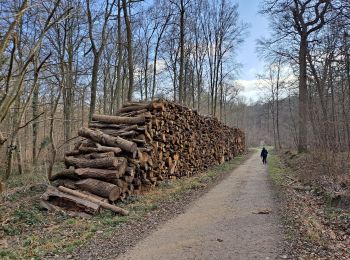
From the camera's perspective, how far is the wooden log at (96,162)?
29.3 feet

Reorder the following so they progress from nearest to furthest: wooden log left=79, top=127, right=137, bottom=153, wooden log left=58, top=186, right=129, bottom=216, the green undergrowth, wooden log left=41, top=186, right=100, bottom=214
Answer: the green undergrowth, wooden log left=41, top=186, right=100, bottom=214, wooden log left=58, top=186, right=129, bottom=216, wooden log left=79, top=127, right=137, bottom=153

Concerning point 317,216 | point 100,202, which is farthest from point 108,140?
point 317,216

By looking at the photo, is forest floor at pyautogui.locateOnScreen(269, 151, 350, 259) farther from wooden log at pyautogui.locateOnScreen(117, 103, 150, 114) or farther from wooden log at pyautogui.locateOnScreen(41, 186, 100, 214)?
wooden log at pyautogui.locateOnScreen(117, 103, 150, 114)

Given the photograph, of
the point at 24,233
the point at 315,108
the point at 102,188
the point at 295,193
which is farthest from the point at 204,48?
the point at 24,233

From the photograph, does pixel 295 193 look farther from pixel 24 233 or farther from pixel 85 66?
pixel 85 66

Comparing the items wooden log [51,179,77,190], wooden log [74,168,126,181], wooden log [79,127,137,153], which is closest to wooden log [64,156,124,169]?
wooden log [74,168,126,181]

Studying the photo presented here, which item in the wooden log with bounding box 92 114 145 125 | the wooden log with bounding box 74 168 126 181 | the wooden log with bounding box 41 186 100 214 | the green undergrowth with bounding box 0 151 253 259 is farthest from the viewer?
the wooden log with bounding box 92 114 145 125

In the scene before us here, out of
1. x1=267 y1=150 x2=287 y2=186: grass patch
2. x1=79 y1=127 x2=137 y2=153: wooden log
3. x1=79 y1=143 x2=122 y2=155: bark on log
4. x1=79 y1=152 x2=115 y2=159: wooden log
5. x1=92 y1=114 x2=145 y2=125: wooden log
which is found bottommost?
x1=267 y1=150 x2=287 y2=186: grass patch

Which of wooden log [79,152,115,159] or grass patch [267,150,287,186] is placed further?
grass patch [267,150,287,186]

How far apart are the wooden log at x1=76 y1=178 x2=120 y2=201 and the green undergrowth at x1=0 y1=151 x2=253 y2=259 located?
1.33ft

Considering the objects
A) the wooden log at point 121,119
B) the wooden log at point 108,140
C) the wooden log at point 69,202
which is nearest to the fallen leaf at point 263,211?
the wooden log at point 69,202

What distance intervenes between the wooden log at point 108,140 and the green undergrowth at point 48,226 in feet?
5.03

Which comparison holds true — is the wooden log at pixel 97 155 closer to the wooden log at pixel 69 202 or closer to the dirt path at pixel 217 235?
the wooden log at pixel 69 202

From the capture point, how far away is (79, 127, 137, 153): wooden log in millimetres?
9864
